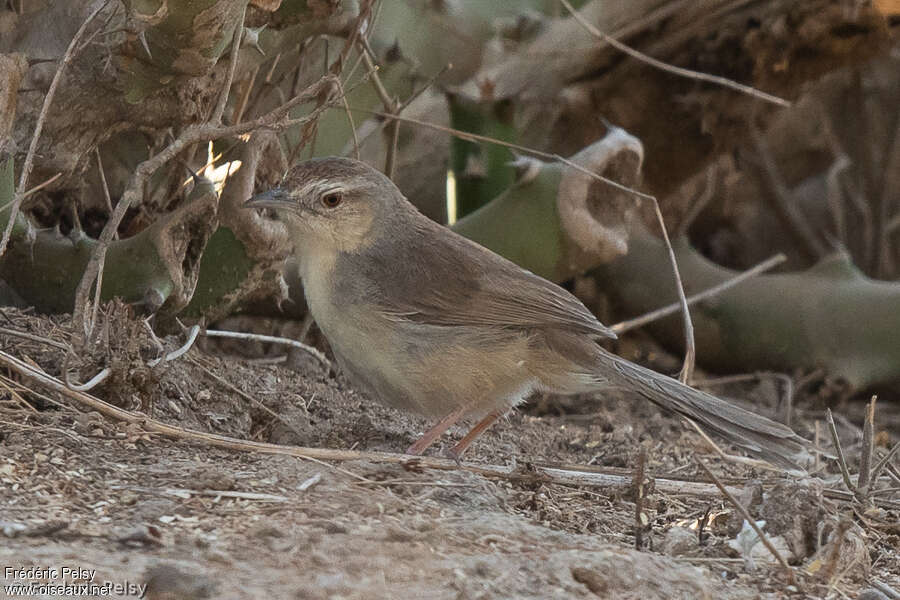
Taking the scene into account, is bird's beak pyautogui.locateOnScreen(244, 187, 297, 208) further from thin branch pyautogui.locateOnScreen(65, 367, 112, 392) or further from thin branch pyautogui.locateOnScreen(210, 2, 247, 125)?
thin branch pyautogui.locateOnScreen(65, 367, 112, 392)

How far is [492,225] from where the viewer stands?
251 inches

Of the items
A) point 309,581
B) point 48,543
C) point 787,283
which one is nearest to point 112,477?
point 48,543

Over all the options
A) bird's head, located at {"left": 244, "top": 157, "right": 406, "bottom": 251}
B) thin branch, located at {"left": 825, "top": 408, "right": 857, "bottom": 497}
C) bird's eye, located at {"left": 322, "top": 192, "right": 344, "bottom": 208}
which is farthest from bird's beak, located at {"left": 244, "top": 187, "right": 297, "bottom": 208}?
thin branch, located at {"left": 825, "top": 408, "right": 857, "bottom": 497}

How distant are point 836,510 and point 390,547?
1653 millimetres

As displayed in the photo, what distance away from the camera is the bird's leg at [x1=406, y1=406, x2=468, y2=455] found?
4.67 m

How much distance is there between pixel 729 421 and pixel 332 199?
5.93 ft

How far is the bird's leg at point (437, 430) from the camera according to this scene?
15.3ft

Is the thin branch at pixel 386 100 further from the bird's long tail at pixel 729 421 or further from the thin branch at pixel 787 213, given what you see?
the thin branch at pixel 787 213

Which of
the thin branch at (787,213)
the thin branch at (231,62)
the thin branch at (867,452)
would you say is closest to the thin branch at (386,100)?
the thin branch at (231,62)

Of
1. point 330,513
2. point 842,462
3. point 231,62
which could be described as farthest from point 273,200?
point 842,462

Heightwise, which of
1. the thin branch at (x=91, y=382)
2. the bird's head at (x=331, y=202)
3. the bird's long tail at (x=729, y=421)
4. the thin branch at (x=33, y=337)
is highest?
the bird's head at (x=331, y=202)

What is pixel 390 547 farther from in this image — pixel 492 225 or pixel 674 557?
pixel 492 225

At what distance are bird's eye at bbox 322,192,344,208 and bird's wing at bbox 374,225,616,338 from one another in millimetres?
348

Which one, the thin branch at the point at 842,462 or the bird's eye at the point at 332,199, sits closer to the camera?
the thin branch at the point at 842,462
